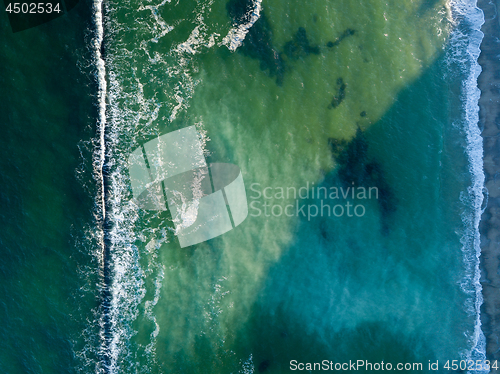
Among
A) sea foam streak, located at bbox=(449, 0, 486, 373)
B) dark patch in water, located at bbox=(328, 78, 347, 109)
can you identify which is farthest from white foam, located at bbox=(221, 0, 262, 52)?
sea foam streak, located at bbox=(449, 0, 486, 373)

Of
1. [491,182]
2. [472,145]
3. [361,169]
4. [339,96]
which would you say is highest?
[339,96]

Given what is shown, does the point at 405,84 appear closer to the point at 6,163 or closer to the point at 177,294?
the point at 177,294

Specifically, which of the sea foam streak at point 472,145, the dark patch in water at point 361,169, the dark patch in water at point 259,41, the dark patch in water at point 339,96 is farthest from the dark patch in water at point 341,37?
the sea foam streak at point 472,145

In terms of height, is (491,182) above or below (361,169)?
below

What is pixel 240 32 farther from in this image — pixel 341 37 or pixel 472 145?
pixel 472 145

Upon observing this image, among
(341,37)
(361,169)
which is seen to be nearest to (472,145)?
(361,169)

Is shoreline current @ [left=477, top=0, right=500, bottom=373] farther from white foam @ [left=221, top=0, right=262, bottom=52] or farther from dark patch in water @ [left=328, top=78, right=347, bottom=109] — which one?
white foam @ [left=221, top=0, right=262, bottom=52]
